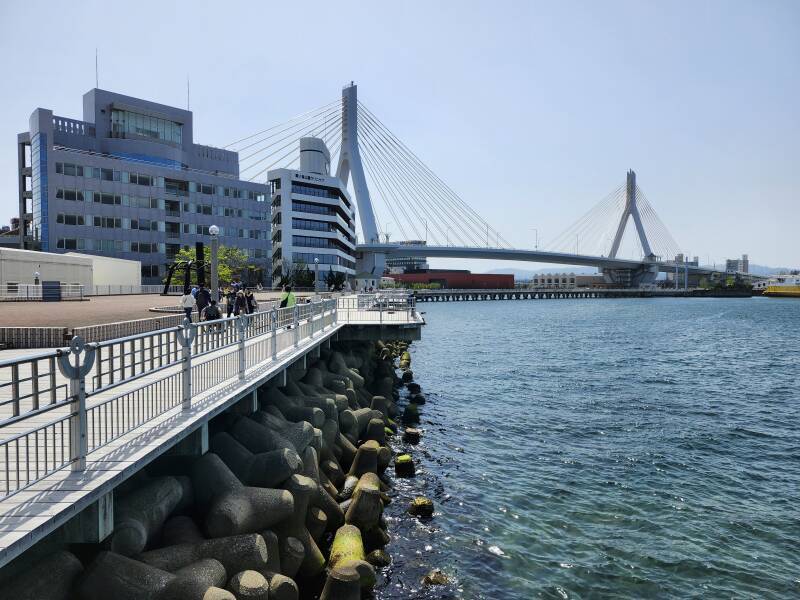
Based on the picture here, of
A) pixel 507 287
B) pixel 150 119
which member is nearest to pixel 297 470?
pixel 150 119

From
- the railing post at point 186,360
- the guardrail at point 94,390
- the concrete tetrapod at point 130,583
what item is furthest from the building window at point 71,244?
the concrete tetrapod at point 130,583

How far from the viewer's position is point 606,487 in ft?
48.7

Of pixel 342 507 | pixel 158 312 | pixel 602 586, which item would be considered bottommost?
pixel 602 586

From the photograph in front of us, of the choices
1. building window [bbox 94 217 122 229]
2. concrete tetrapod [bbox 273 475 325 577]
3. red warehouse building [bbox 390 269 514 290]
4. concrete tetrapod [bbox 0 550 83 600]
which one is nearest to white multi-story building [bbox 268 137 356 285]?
building window [bbox 94 217 122 229]

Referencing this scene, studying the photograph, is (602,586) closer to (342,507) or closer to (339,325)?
(342,507)

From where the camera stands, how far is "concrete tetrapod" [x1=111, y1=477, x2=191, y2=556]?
668 centimetres

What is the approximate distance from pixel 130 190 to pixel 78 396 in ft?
247

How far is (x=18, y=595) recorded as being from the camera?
5.40 metres

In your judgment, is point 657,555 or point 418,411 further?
point 418,411

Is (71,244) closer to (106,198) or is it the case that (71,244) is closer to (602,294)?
(106,198)

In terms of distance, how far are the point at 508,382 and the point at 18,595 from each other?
2706 centimetres

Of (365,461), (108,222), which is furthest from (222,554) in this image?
(108,222)

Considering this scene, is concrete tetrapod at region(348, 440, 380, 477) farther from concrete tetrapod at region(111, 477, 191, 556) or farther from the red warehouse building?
the red warehouse building

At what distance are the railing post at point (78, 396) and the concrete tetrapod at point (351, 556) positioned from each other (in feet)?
14.5
